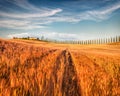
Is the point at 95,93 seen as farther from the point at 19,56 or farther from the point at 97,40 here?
the point at 97,40

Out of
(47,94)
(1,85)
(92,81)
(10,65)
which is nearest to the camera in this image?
(1,85)

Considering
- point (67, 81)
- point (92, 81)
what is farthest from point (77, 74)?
point (67, 81)

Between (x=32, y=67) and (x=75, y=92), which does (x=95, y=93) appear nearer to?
(x=75, y=92)

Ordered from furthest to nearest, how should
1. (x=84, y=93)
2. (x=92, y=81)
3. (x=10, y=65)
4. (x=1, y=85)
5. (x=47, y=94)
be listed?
(x=92, y=81), (x=84, y=93), (x=10, y=65), (x=47, y=94), (x=1, y=85)

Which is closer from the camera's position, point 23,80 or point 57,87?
point 23,80

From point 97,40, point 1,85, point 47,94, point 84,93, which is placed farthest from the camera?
point 97,40

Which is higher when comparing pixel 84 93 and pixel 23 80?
pixel 23 80

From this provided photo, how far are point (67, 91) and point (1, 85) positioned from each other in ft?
3.82

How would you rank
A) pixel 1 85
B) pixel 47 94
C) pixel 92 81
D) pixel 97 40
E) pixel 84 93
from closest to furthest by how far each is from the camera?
pixel 1 85 → pixel 47 94 → pixel 84 93 → pixel 92 81 → pixel 97 40

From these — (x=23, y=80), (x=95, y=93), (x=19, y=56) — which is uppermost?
(x=19, y=56)

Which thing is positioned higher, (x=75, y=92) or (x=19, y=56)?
(x=19, y=56)

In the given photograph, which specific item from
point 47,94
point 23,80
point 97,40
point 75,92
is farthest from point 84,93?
point 97,40

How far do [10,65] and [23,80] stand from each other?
444mm

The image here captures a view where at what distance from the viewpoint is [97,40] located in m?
67.0
